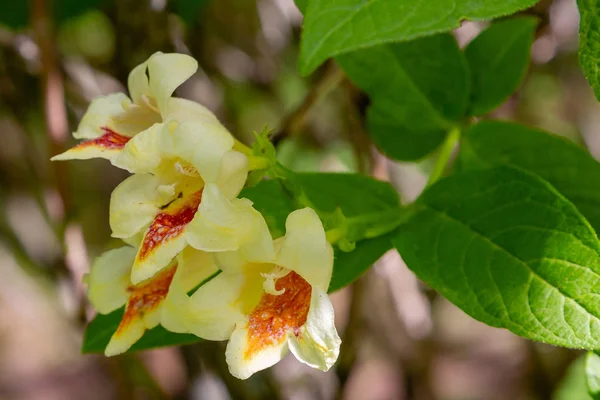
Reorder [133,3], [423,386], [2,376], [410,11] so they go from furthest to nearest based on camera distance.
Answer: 1. [2,376]
2. [423,386]
3. [133,3]
4. [410,11]

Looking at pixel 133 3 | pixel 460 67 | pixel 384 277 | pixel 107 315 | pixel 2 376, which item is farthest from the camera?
pixel 2 376

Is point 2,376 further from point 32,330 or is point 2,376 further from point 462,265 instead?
point 462,265

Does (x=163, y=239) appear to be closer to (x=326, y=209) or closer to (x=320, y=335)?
(x=320, y=335)

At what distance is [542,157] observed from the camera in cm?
88

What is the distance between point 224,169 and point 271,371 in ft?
3.48

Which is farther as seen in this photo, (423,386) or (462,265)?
(423,386)

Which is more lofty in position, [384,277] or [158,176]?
[158,176]

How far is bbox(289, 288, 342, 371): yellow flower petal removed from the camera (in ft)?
1.99

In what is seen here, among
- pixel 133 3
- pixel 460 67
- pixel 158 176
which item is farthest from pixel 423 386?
pixel 158 176

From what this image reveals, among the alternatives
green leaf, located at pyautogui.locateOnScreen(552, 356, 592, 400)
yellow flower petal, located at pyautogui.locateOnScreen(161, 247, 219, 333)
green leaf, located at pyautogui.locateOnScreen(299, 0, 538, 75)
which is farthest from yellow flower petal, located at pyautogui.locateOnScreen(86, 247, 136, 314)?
green leaf, located at pyautogui.locateOnScreen(552, 356, 592, 400)

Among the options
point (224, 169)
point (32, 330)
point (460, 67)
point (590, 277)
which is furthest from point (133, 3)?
point (32, 330)

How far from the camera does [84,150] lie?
70cm

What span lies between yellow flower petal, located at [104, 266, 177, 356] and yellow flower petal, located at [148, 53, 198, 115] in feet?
0.60

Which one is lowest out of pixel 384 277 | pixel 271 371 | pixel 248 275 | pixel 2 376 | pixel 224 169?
pixel 2 376
